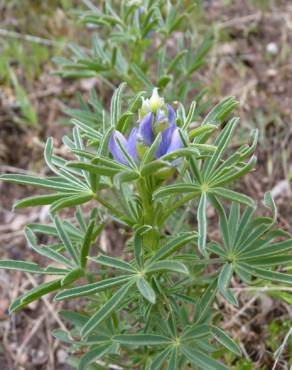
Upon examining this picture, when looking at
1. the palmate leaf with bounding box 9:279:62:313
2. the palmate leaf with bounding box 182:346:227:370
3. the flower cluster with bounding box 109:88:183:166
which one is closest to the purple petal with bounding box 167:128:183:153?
the flower cluster with bounding box 109:88:183:166

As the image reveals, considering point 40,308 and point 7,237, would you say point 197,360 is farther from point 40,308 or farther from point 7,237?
point 7,237

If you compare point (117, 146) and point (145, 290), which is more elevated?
point (117, 146)

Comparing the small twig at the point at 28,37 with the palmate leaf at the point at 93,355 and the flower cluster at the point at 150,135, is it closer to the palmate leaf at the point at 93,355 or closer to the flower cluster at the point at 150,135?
the flower cluster at the point at 150,135

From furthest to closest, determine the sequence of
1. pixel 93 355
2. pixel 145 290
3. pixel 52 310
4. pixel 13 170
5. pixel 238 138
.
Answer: pixel 13 170 → pixel 238 138 → pixel 52 310 → pixel 93 355 → pixel 145 290

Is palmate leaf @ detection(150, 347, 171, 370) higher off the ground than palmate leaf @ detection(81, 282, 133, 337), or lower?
lower

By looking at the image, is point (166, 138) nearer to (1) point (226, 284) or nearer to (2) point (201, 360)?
(1) point (226, 284)

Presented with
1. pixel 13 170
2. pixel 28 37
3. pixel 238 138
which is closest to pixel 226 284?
pixel 238 138

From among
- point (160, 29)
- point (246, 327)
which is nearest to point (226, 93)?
point (160, 29)

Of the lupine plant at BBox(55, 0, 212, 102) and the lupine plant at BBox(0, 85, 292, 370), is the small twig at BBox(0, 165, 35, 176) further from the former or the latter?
the lupine plant at BBox(0, 85, 292, 370)
